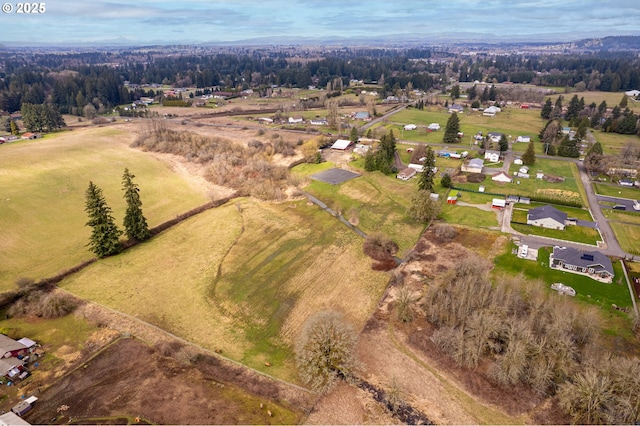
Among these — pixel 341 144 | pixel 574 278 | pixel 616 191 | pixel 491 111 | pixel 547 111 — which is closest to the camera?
pixel 574 278

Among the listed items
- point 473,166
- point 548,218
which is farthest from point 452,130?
point 548,218

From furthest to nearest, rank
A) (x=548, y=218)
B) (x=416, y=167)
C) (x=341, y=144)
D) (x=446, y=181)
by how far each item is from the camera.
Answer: (x=341, y=144)
(x=416, y=167)
(x=446, y=181)
(x=548, y=218)

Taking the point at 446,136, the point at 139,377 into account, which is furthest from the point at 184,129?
the point at 139,377

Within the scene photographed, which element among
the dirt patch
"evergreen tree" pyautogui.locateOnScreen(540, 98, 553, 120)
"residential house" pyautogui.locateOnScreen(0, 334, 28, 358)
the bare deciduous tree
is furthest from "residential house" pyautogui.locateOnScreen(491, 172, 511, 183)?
"residential house" pyautogui.locateOnScreen(0, 334, 28, 358)

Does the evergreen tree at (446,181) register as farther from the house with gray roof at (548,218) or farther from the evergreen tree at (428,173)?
the house with gray roof at (548,218)

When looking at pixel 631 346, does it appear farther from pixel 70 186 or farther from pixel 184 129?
pixel 184 129

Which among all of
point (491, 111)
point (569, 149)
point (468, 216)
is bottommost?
point (468, 216)

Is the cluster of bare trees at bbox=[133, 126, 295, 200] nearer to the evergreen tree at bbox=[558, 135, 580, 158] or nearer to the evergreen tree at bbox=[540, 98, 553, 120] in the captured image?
the evergreen tree at bbox=[558, 135, 580, 158]

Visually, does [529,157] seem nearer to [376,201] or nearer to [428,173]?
[428,173]
